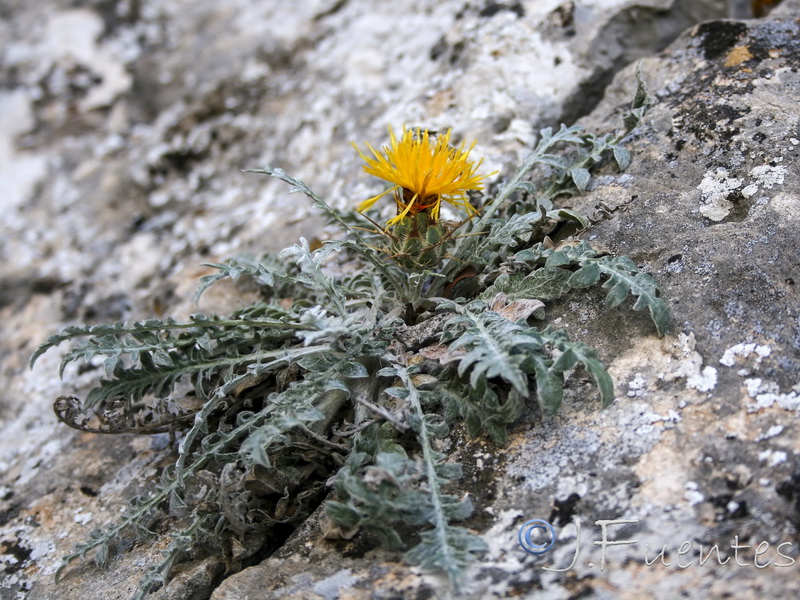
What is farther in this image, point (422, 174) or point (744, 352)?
point (422, 174)

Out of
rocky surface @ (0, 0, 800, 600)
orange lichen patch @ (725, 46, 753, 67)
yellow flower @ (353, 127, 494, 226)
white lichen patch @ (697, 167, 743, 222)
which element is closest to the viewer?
rocky surface @ (0, 0, 800, 600)

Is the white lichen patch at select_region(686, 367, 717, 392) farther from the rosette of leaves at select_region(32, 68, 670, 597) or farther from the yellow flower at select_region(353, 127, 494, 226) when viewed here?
the yellow flower at select_region(353, 127, 494, 226)

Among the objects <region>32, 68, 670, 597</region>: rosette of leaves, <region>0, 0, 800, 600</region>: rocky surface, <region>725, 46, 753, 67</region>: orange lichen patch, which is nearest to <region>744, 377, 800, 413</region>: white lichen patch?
<region>0, 0, 800, 600</region>: rocky surface

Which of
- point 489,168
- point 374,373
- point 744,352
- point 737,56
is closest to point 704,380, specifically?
point 744,352

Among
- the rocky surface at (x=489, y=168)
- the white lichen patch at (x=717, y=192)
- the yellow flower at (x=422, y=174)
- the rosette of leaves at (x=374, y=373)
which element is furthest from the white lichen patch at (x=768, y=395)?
the yellow flower at (x=422, y=174)

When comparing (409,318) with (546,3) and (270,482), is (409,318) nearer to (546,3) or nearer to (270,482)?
(270,482)

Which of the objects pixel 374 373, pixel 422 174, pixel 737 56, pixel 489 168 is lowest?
pixel 374 373

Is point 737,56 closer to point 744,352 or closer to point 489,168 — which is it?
point 489,168

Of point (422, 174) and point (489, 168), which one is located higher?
point (422, 174)
